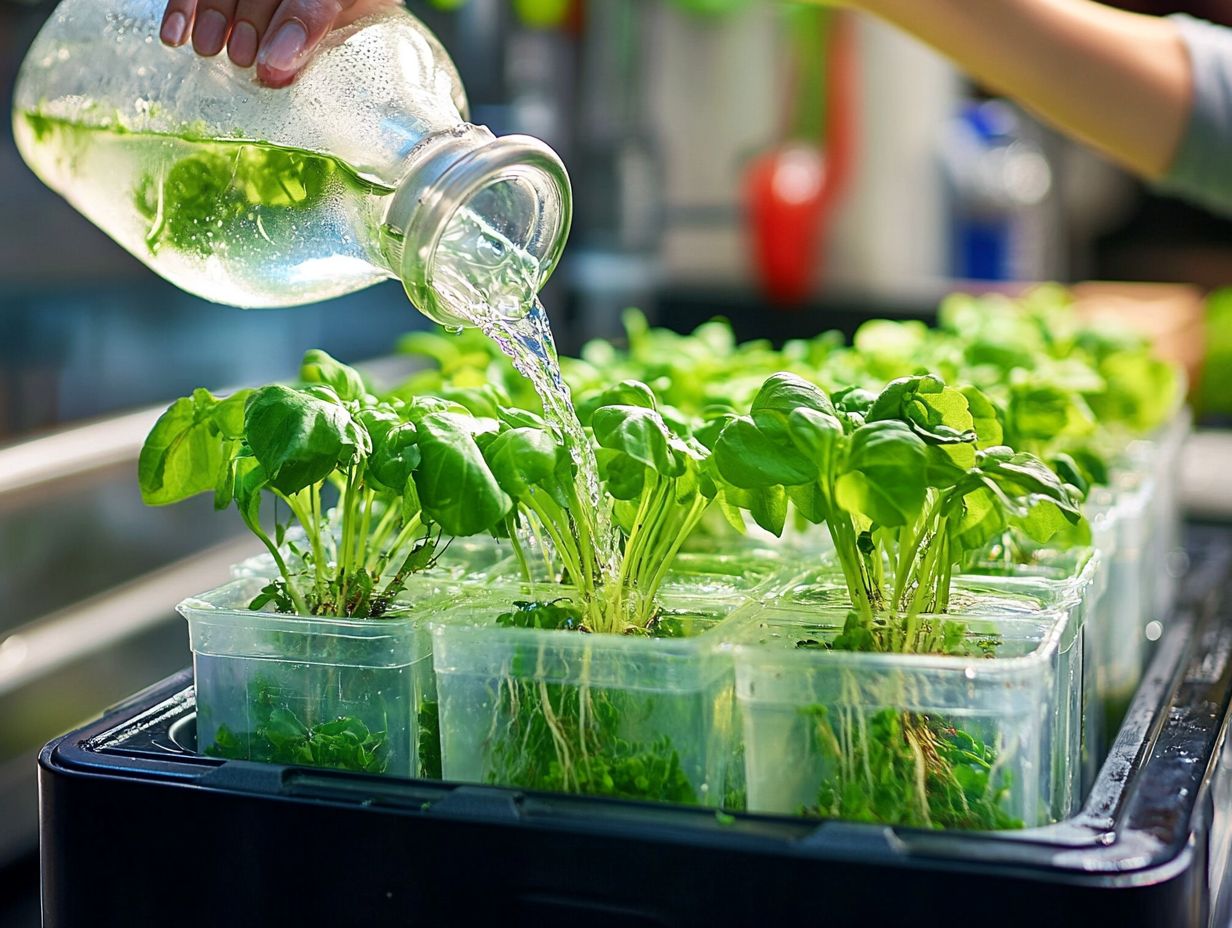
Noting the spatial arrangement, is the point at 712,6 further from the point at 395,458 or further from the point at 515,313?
the point at 395,458

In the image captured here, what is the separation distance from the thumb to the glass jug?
1cm

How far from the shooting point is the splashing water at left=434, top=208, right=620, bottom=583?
656 mm

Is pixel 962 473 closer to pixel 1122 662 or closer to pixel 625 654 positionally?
pixel 625 654

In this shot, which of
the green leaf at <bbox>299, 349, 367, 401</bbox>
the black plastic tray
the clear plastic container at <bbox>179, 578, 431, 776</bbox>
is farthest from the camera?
the green leaf at <bbox>299, 349, 367, 401</bbox>

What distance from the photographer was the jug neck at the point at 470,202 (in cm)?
59

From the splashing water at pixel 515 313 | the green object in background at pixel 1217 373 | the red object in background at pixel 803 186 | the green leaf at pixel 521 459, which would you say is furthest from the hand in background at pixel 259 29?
the red object in background at pixel 803 186

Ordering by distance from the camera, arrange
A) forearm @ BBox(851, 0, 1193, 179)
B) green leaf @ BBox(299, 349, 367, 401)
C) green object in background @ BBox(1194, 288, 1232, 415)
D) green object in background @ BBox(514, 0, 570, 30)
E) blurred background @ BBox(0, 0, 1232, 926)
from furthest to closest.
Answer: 1. green object in background @ BBox(514, 0, 570, 30)
2. blurred background @ BBox(0, 0, 1232, 926)
3. green object in background @ BBox(1194, 288, 1232, 415)
4. forearm @ BBox(851, 0, 1193, 179)
5. green leaf @ BBox(299, 349, 367, 401)

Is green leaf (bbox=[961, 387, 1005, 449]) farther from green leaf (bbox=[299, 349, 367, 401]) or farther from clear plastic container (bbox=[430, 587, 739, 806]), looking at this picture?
green leaf (bbox=[299, 349, 367, 401])

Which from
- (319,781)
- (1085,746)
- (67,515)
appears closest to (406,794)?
(319,781)

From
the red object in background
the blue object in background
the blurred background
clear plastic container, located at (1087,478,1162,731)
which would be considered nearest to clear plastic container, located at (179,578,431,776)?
clear plastic container, located at (1087,478,1162,731)

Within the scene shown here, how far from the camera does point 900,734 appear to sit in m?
0.56

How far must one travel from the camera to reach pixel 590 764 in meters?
0.60

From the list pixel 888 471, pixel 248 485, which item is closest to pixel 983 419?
pixel 888 471

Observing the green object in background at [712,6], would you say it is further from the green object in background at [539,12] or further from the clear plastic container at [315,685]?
the clear plastic container at [315,685]
